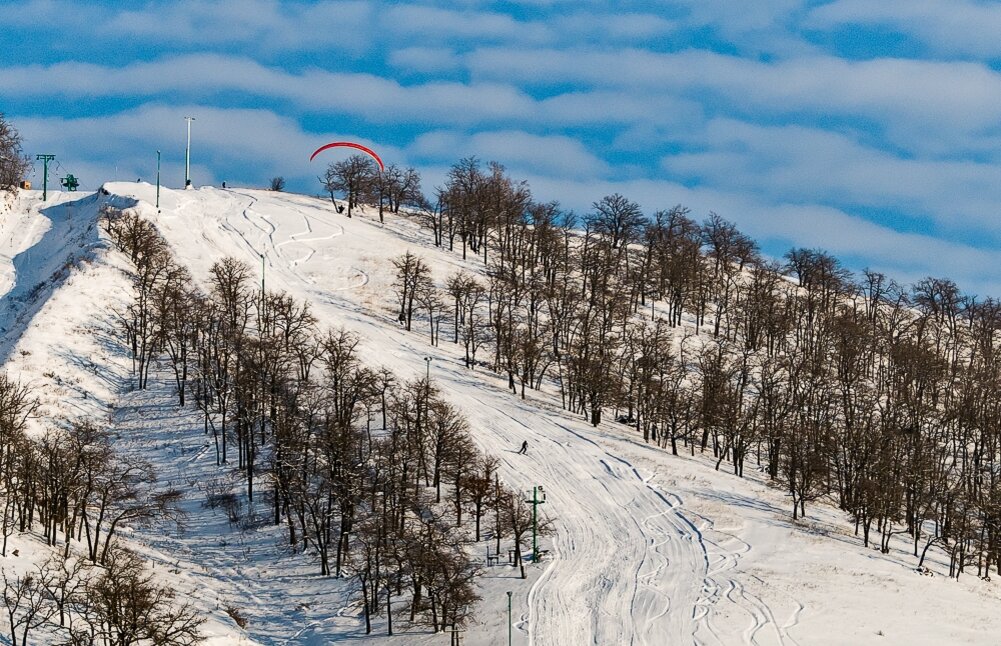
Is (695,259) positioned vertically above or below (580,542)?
above

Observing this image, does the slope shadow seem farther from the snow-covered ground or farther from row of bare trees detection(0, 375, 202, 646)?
row of bare trees detection(0, 375, 202, 646)

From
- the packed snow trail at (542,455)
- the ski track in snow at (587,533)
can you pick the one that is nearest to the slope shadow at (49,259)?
the packed snow trail at (542,455)

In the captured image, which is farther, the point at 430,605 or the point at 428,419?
the point at 428,419

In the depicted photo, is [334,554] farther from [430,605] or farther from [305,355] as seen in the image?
[305,355]

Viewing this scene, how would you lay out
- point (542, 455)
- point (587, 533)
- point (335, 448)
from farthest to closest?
point (542, 455)
point (587, 533)
point (335, 448)

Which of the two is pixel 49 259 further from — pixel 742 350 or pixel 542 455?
pixel 742 350

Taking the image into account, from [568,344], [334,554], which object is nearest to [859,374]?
[568,344]

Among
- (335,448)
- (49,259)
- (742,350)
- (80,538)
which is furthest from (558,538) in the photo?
(49,259)

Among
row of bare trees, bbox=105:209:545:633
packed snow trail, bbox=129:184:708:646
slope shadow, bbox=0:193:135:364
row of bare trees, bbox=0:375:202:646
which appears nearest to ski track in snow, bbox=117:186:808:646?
packed snow trail, bbox=129:184:708:646
